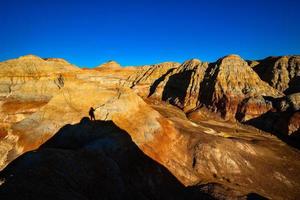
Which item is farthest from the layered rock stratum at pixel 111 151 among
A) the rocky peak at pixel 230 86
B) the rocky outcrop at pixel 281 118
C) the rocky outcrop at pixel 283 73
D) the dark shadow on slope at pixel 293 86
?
the rocky outcrop at pixel 283 73

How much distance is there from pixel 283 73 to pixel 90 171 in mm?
93863

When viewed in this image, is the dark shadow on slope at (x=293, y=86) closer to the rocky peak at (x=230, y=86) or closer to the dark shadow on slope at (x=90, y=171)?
the rocky peak at (x=230, y=86)

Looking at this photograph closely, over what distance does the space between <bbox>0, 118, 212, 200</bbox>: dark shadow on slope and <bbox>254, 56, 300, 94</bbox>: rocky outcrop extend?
256ft

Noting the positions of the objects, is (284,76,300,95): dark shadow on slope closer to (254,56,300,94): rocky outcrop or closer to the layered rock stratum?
(254,56,300,94): rocky outcrop

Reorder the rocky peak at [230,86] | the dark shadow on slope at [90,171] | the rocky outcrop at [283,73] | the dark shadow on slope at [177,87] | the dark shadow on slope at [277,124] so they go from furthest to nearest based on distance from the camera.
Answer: the rocky outcrop at [283,73] < the dark shadow on slope at [177,87] < the rocky peak at [230,86] < the dark shadow on slope at [277,124] < the dark shadow on slope at [90,171]

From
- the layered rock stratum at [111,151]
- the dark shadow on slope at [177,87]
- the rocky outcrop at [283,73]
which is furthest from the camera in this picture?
the rocky outcrop at [283,73]

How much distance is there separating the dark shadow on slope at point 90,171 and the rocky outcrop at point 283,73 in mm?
78119

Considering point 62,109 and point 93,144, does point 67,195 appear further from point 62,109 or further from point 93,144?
point 62,109

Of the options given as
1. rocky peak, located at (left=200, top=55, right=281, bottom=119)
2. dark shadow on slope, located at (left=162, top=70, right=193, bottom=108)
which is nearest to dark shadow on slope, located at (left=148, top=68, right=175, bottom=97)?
dark shadow on slope, located at (left=162, top=70, right=193, bottom=108)

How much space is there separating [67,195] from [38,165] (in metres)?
4.64

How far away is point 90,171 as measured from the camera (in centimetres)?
2039

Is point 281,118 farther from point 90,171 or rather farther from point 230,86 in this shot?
point 90,171

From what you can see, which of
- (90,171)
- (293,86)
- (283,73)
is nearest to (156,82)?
(283,73)

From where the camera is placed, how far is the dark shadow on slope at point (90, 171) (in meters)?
14.8
